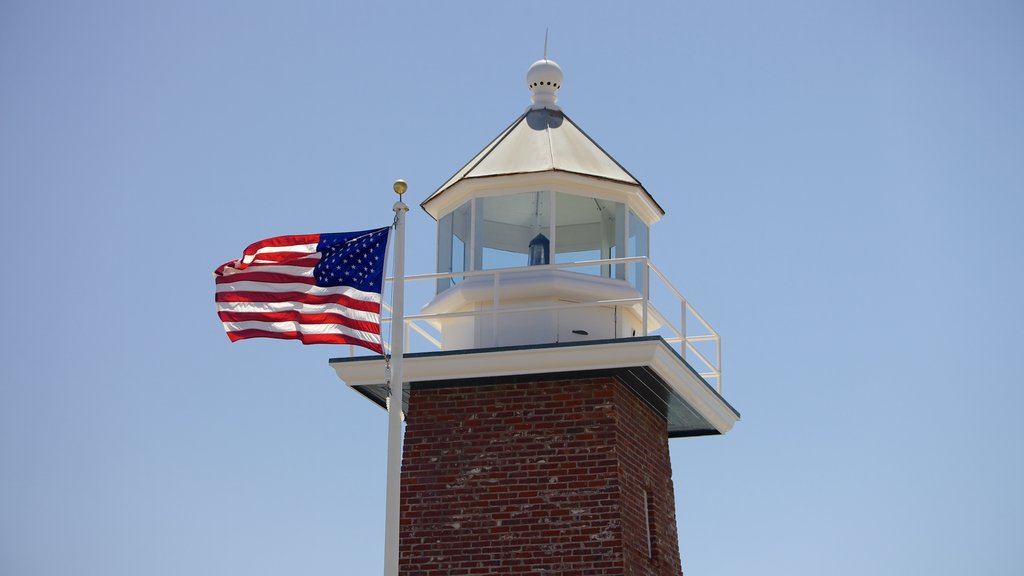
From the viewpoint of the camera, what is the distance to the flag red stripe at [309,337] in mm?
14320

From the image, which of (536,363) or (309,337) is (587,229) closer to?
(536,363)

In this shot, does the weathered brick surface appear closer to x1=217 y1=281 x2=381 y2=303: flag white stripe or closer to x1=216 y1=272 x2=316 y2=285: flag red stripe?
x1=217 y1=281 x2=381 y2=303: flag white stripe

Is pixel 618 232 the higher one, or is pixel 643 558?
pixel 618 232

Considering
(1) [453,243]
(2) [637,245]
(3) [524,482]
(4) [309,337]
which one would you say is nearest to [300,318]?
(4) [309,337]

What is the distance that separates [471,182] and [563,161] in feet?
3.69

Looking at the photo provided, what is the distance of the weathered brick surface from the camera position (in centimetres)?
1650

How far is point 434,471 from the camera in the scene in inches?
676

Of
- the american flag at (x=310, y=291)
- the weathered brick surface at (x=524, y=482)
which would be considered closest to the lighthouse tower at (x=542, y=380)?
the weathered brick surface at (x=524, y=482)

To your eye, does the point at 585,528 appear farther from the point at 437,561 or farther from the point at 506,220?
the point at 506,220

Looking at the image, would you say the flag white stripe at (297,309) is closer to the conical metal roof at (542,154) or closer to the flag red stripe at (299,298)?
the flag red stripe at (299,298)

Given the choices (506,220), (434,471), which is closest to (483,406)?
(434,471)

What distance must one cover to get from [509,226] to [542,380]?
211cm

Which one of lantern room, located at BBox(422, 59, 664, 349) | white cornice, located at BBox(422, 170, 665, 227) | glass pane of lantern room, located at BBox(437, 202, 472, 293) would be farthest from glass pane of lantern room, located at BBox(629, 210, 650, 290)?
glass pane of lantern room, located at BBox(437, 202, 472, 293)

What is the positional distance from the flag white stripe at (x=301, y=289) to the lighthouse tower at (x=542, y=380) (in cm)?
274
